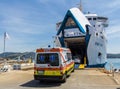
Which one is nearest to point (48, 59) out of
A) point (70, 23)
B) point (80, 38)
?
point (80, 38)

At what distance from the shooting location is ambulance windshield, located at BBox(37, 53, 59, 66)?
15380 mm

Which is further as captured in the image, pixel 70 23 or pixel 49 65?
pixel 70 23

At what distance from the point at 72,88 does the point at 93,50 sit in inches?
768

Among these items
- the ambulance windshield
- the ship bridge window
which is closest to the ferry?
the ship bridge window

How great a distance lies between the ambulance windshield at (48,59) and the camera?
15380 mm

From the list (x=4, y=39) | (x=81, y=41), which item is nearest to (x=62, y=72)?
(x=4, y=39)

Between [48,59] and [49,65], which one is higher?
[48,59]

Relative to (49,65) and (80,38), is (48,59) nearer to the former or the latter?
(49,65)

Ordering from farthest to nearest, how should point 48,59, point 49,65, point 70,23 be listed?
point 70,23 → point 48,59 → point 49,65

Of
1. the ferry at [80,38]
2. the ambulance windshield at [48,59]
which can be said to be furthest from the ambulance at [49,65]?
the ferry at [80,38]

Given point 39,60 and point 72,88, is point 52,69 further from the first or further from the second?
point 72,88

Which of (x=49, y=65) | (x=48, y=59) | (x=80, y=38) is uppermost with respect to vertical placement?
(x=80, y=38)

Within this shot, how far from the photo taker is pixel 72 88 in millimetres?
13492

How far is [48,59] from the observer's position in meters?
15.6
